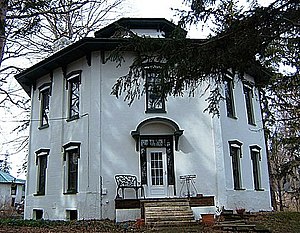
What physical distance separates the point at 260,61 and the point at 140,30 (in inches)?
410

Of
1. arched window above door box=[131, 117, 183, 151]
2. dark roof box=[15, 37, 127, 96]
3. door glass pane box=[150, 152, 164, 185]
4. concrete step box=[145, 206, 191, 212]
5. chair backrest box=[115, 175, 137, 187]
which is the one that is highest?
dark roof box=[15, 37, 127, 96]

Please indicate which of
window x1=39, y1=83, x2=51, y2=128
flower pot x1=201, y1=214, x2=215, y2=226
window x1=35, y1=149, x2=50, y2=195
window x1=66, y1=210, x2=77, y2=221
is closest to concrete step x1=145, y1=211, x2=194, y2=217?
flower pot x1=201, y1=214, x2=215, y2=226

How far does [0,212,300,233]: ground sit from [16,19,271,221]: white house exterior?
141 centimetres

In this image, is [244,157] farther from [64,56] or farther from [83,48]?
[64,56]

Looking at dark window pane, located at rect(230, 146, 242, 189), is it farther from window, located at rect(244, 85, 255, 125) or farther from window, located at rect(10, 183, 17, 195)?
window, located at rect(10, 183, 17, 195)

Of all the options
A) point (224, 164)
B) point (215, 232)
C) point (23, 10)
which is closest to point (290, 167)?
point (224, 164)

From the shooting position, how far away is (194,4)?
266 inches

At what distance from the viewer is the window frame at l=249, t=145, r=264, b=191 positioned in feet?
53.8

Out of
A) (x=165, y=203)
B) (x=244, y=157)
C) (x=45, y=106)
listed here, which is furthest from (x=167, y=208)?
(x=45, y=106)

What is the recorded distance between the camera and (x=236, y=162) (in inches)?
604

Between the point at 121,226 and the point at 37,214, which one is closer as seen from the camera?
the point at 121,226

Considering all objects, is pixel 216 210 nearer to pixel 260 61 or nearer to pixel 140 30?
pixel 260 61

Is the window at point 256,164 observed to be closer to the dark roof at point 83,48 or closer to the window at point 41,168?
the dark roof at point 83,48

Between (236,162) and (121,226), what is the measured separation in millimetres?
6731
